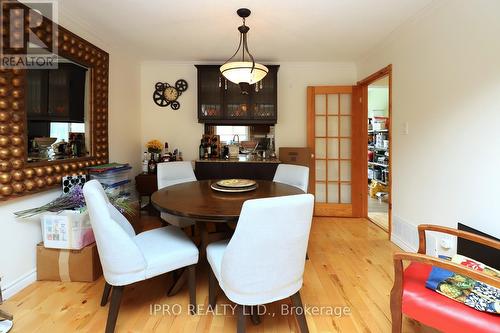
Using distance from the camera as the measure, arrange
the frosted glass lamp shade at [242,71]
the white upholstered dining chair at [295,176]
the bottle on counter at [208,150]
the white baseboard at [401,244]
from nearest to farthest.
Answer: the frosted glass lamp shade at [242,71]
the white upholstered dining chair at [295,176]
the white baseboard at [401,244]
the bottle on counter at [208,150]

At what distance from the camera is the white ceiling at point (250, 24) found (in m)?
2.37

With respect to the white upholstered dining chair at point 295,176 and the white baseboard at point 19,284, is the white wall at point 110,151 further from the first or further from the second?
the white upholstered dining chair at point 295,176

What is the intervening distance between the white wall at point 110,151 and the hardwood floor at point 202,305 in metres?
0.17

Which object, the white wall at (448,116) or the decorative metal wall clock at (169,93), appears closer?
the white wall at (448,116)

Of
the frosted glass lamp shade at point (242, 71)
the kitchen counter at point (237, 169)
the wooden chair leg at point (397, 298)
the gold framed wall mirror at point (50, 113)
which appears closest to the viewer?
the wooden chair leg at point (397, 298)

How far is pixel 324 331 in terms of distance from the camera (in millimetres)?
1604

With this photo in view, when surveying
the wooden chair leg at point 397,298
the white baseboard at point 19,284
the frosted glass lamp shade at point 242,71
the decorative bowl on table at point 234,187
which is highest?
the frosted glass lamp shade at point 242,71

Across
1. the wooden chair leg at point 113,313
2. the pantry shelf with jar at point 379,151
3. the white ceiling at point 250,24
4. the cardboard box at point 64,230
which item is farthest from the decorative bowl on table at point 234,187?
the pantry shelf with jar at point 379,151

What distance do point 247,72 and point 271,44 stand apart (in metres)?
1.30

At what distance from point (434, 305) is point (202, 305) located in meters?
1.40

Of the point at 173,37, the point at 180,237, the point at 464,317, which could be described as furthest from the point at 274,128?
the point at 464,317

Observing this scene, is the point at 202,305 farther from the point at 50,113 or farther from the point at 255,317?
the point at 50,113

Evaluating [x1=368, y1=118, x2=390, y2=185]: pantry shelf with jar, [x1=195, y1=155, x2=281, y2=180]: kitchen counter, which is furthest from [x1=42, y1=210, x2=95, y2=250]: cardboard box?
[x1=368, y1=118, x2=390, y2=185]: pantry shelf with jar

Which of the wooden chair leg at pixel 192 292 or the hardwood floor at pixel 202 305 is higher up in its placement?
the wooden chair leg at pixel 192 292
